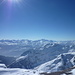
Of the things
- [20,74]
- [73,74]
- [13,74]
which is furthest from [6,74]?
[73,74]

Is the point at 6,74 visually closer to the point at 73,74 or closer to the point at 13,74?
the point at 13,74

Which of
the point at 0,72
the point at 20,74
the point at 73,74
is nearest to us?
the point at 73,74

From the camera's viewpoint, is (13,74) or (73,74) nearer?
(73,74)

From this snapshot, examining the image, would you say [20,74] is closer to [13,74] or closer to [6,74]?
[13,74]

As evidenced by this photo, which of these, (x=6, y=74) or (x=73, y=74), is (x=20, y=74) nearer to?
(x=6, y=74)

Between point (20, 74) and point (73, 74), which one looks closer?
Result: point (73, 74)

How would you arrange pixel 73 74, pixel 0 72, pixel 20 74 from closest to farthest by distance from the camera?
1. pixel 73 74
2. pixel 20 74
3. pixel 0 72
